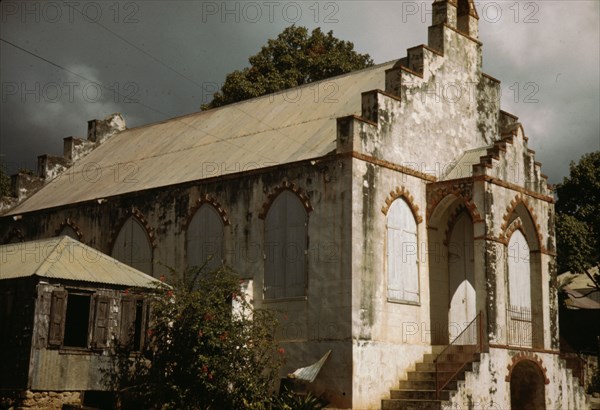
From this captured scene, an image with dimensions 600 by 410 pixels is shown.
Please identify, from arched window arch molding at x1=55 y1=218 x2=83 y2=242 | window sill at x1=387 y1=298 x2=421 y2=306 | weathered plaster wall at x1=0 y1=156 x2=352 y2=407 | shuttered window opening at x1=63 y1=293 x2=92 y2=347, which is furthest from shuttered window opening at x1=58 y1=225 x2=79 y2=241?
window sill at x1=387 y1=298 x2=421 y2=306

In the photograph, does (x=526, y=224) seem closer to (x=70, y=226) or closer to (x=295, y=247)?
(x=295, y=247)

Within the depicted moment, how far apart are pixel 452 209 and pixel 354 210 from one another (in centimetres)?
456

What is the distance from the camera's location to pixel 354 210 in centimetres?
2419

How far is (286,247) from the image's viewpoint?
25.8 metres

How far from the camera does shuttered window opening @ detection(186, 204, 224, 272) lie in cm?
2762

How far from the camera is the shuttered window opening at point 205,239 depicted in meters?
27.6

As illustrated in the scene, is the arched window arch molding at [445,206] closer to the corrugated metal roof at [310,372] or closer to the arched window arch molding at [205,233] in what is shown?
the corrugated metal roof at [310,372]

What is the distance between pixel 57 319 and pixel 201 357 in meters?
3.69

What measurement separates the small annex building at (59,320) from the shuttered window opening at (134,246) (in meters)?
5.11

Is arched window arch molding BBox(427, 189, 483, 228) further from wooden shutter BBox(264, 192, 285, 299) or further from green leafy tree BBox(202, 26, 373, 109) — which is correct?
green leafy tree BBox(202, 26, 373, 109)

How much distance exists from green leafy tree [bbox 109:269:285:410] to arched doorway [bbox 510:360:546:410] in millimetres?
7816

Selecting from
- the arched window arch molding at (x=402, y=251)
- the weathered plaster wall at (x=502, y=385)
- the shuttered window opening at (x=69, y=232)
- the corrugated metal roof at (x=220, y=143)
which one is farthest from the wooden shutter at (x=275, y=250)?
the shuttered window opening at (x=69, y=232)

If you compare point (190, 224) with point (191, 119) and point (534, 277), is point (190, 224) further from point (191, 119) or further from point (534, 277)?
point (534, 277)

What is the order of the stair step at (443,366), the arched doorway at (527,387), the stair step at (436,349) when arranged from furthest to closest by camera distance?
1. the arched doorway at (527,387)
2. the stair step at (436,349)
3. the stair step at (443,366)
